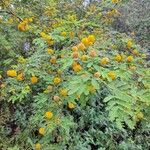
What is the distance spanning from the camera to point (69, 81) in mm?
3010

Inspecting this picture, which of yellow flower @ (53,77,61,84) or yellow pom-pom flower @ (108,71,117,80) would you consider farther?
yellow flower @ (53,77,61,84)

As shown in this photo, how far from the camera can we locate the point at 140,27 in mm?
8883

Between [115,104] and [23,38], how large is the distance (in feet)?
8.41

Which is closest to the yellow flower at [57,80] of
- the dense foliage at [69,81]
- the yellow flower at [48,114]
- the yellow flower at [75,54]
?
the dense foliage at [69,81]

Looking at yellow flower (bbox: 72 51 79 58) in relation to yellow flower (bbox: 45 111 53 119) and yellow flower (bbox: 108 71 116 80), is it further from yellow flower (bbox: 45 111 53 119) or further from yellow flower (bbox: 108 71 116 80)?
yellow flower (bbox: 45 111 53 119)

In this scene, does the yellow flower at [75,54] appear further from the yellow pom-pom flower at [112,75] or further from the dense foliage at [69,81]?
the yellow pom-pom flower at [112,75]

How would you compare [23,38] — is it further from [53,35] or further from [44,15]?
[53,35]

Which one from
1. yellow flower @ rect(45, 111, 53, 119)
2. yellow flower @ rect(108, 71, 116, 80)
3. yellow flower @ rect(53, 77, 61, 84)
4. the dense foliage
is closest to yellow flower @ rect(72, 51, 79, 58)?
the dense foliage

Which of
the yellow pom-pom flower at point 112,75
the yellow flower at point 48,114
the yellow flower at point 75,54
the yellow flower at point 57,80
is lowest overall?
the yellow flower at point 48,114

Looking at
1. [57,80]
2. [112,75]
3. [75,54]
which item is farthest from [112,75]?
[57,80]

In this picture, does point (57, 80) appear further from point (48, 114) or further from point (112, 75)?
point (112, 75)

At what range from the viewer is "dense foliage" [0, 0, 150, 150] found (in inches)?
110

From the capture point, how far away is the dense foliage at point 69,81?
9.14 ft

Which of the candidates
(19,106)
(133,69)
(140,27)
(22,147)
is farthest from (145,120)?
(140,27)
